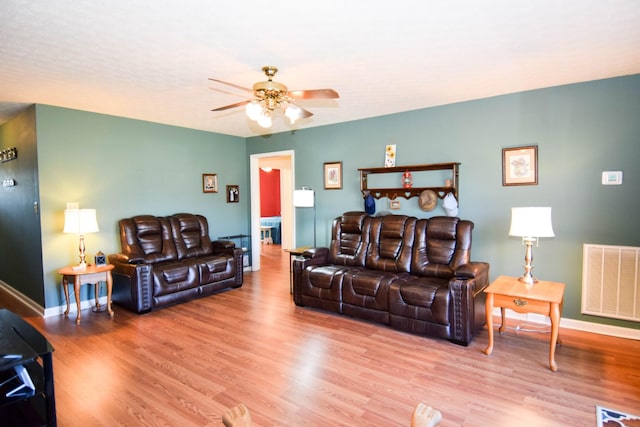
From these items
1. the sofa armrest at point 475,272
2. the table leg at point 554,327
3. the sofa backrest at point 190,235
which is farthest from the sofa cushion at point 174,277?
the table leg at point 554,327

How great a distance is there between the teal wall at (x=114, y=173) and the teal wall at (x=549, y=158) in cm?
297

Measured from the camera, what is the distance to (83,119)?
435cm

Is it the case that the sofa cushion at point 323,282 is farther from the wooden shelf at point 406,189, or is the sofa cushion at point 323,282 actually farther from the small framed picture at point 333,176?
the small framed picture at point 333,176

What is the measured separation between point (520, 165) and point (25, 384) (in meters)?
4.47

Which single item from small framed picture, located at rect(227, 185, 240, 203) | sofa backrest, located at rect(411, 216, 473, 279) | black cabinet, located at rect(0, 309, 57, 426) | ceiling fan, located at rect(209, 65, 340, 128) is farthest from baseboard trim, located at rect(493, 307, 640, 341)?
small framed picture, located at rect(227, 185, 240, 203)

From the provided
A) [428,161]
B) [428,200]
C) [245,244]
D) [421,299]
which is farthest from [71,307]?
[428,161]

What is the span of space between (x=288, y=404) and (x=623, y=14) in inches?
130

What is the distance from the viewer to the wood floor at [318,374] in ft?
7.25

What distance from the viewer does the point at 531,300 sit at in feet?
9.16

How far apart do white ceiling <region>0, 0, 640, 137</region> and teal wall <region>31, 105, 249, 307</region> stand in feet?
1.88

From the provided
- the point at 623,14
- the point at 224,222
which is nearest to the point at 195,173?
the point at 224,222

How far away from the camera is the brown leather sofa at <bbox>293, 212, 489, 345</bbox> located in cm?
321

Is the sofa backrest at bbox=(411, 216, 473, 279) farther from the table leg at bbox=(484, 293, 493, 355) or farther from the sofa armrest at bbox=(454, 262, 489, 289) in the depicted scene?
the table leg at bbox=(484, 293, 493, 355)

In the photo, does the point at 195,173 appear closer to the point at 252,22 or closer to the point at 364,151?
the point at 364,151
